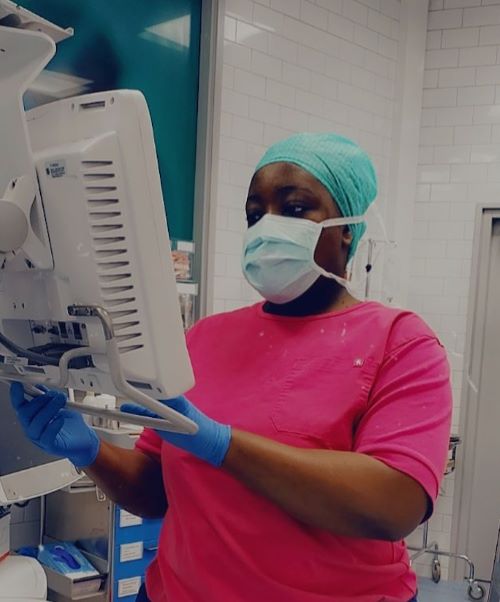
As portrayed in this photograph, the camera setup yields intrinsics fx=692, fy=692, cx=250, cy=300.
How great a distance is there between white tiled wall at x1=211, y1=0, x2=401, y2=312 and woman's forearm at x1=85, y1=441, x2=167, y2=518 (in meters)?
1.95

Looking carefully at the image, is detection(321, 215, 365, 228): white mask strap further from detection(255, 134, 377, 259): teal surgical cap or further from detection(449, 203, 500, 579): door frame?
detection(449, 203, 500, 579): door frame

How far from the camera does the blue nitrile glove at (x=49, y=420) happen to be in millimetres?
1022

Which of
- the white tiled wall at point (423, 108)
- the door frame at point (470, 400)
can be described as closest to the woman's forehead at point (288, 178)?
the white tiled wall at point (423, 108)

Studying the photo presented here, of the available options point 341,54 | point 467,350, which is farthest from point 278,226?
point 467,350

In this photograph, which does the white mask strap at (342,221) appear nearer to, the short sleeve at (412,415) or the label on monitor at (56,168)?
the short sleeve at (412,415)

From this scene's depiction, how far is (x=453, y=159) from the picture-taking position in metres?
4.04

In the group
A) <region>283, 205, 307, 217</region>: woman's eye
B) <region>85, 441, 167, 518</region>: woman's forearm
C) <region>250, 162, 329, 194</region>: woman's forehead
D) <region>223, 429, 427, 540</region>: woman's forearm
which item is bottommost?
<region>85, 441, 167, 518</region>: woman's forearm

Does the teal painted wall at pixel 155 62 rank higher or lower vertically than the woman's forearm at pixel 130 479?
higher

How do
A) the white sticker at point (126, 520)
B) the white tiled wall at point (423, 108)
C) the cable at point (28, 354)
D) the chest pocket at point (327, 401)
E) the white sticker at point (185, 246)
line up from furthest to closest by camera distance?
1. the white tiled wall at point (423, 108)
2. the white sticker at point (185, 246)
3. the white sticker at point (126, 520)
4. the chest pocket at point (327, 401)
5. the cable at point (28, 354)

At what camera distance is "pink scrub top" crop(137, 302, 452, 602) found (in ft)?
3.46

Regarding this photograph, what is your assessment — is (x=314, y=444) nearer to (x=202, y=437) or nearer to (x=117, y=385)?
(x=202, y=437)

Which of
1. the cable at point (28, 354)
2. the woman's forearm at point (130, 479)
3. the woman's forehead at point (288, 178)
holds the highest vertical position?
the woman's forehead at point (288, 178)

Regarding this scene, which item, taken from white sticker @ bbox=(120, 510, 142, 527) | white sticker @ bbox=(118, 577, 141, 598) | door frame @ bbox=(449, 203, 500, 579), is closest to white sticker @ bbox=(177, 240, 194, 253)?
white sticker @ bbox=(120, 510, 142, 527)

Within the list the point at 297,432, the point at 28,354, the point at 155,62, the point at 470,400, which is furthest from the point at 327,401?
the point at 470,400
